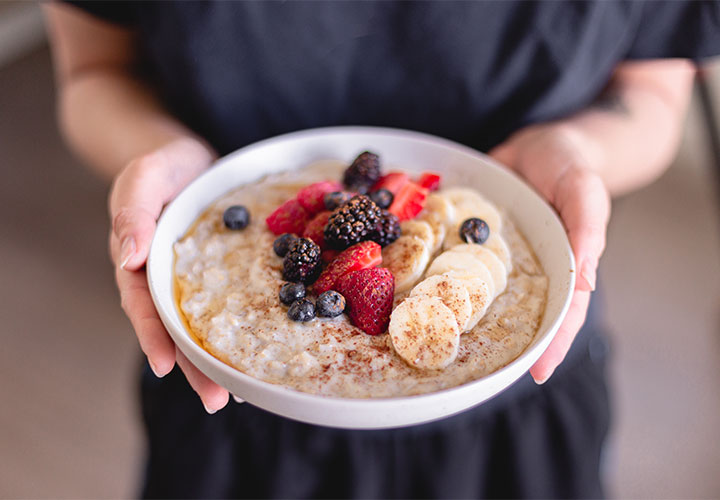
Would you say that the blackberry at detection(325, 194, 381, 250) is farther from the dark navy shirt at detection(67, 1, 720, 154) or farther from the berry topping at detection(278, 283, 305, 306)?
the dark navy shirt at detection(67, 1, 720, 154)

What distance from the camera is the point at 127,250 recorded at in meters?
1.02

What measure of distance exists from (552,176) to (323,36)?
22.2 inches

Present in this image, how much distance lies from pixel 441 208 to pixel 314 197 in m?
0.25

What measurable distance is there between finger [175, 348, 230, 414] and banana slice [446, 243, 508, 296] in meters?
0.49

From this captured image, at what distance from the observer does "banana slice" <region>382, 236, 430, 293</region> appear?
1.08 m

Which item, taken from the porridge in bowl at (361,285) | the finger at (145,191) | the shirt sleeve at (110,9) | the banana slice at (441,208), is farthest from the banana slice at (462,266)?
the shirt sleeve at (110,9)

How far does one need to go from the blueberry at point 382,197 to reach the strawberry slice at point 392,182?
1.0 inches

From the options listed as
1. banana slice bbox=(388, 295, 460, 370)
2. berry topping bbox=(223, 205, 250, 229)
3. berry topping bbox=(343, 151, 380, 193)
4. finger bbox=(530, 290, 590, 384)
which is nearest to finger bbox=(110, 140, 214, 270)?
berry topping bbox=(223, 205, 250, 229)

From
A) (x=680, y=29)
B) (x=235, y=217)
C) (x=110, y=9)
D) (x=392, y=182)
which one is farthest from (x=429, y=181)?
(x=110, y=9)

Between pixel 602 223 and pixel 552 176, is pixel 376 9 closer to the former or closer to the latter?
pixel 552 176

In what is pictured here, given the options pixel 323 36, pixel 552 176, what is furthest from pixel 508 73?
pixel 323 36

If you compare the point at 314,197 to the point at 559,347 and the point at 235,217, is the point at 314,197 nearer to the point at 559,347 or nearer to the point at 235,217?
the point at 235,217

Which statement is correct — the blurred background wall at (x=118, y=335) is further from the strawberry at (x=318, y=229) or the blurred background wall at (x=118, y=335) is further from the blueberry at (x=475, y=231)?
the strawberry at (x=318, y=229)

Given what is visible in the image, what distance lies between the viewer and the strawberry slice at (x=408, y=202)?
1216mm
